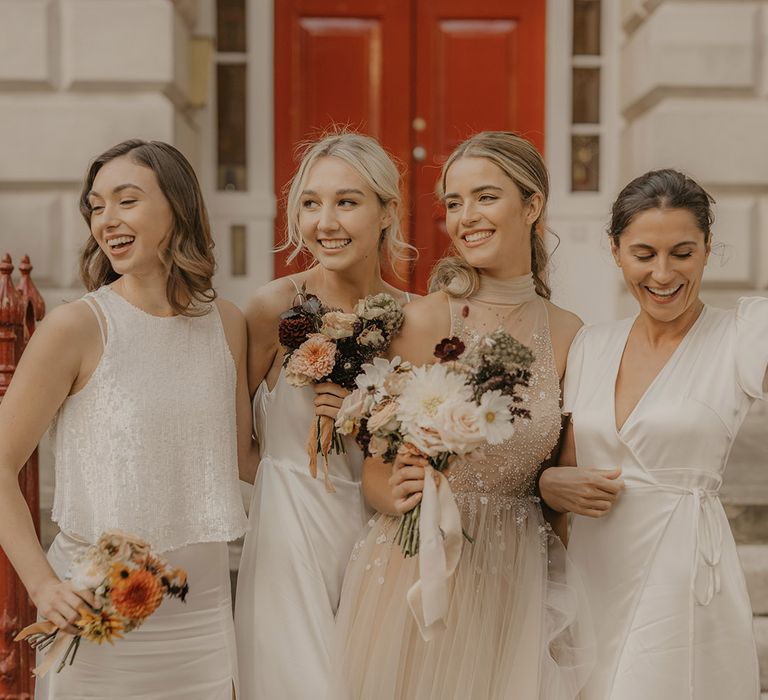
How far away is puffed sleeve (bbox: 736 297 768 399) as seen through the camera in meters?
2.48

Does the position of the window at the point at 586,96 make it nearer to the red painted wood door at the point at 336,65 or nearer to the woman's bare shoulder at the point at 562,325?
the red painted wood door at the point at 336,65

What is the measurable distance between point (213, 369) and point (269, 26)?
434cm

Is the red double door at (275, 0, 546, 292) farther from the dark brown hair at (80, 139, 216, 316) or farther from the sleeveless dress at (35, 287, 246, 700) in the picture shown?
the sleeveless dress at (35, 287, 246, 700)

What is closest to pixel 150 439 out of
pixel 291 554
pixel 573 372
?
pixel 291 554

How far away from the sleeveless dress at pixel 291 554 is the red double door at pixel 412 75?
357cm

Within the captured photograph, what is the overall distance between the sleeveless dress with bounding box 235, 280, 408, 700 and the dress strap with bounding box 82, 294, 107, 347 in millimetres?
641

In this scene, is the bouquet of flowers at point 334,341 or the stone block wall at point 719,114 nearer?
the bouquet of flowers at point 334,341

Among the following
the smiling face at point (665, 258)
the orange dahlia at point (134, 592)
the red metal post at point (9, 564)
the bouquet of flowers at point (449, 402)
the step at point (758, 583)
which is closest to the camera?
the orange dahlia at point (134, 592)

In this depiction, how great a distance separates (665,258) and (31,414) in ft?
5.27

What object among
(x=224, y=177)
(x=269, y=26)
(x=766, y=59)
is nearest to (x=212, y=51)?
(x=269, y=26)

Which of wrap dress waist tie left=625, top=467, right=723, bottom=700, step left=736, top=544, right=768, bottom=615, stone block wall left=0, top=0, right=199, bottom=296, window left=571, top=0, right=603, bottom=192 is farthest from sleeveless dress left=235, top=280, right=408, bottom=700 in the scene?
window left=571, top=0, right=603, bottom=192

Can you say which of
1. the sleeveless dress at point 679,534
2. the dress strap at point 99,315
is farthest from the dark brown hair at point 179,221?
the sleeveless dress at point 679,534

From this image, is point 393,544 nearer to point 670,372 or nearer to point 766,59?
point 670,372

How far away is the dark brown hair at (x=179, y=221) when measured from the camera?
2.48 metres
